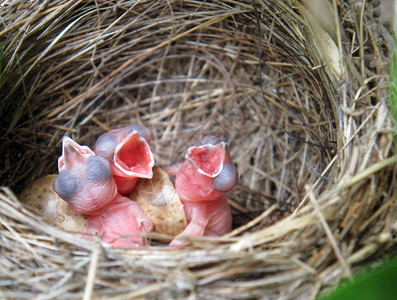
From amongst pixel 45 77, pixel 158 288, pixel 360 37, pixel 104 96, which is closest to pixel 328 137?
pixel 360 37

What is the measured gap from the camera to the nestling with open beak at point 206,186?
72.5 inches

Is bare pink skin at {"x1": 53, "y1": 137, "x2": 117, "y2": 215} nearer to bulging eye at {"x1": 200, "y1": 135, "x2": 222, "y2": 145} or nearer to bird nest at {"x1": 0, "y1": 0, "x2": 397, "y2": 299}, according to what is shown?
bird nest at {"x1": 0, "y1": 0, "x2": 397, "y2": 299}

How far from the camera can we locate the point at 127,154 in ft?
6.46

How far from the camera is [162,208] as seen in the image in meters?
1.95

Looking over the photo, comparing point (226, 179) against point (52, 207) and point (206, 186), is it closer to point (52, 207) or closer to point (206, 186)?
point (206, 186)

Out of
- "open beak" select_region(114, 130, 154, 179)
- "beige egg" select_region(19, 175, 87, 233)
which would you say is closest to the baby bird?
"open beak" select_region(114, 130, 154, 179)

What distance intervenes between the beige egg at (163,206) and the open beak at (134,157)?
0.37ft

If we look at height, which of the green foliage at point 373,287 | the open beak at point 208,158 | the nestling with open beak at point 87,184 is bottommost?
the open beak at point 208,158

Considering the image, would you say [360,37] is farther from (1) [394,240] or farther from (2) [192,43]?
(2) [192,43]

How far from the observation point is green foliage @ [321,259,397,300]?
106 centimetres

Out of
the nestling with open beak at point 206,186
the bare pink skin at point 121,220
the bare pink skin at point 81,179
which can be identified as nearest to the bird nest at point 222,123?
the nestling with open beak at point 206,186

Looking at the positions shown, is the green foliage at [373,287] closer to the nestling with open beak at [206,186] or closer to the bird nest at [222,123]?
the bird nest at [222,123]

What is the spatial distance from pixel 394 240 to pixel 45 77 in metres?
1.68

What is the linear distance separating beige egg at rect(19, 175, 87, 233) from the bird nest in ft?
0.47
